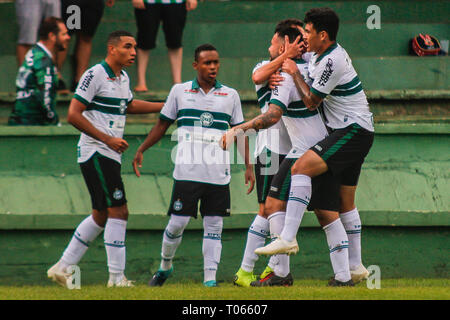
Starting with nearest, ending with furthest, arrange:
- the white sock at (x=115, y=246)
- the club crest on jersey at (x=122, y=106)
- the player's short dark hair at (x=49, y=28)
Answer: the white sock at (x=115, y=246), the club crest on jersey at (x=122, y=106), the player's short dark hair at (x=49, y=28)

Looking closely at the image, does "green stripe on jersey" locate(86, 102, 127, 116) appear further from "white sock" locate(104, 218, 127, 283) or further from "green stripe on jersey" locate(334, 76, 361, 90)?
"green stripe on jersey" locate(334, 76, 361, 90)

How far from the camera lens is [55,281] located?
27.8 ft

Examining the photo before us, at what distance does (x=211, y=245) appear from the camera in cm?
839

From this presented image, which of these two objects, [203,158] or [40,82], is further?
[40,82]

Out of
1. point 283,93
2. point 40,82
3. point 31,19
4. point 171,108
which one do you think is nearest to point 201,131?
point 171,108

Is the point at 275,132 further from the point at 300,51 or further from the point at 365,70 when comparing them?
the point at 365,70

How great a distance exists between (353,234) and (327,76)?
1499mm

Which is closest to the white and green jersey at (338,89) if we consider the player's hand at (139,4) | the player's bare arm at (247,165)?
the player's bare arm at (247,165)

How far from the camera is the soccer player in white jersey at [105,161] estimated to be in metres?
8.26

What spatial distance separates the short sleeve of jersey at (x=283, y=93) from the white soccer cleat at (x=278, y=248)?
1071mm

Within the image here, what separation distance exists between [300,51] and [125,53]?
5.15ft

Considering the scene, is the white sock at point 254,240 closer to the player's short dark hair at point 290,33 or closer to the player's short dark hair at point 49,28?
the player's short dark hair at point 290,33

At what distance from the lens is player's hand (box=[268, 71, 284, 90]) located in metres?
7.81

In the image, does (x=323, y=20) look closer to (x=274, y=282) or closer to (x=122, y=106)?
(x=122, y=106)
